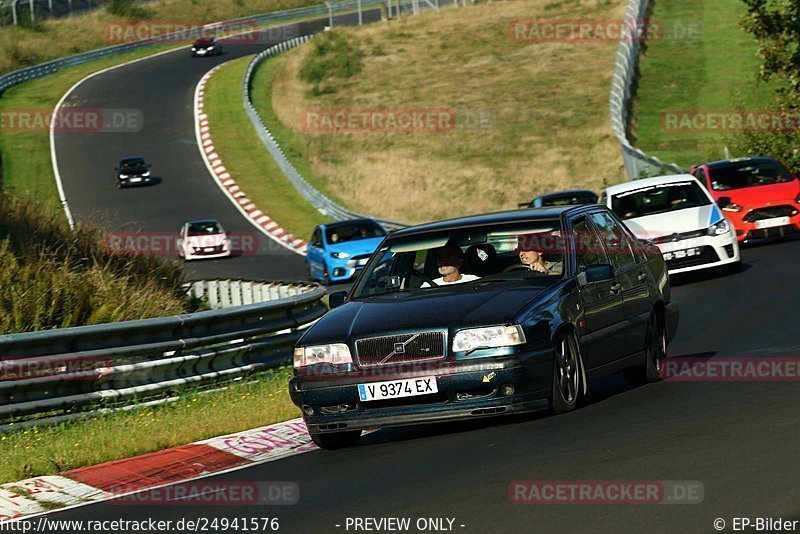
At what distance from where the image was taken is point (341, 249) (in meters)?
29.3

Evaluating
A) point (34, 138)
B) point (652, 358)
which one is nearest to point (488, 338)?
point (652, 358)

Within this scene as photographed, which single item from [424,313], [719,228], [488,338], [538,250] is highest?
[538,250]

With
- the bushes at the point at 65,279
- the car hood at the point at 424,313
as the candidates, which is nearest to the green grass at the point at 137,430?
the car hood at the point at 424,313

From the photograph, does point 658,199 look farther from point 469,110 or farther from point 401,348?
point 469,110

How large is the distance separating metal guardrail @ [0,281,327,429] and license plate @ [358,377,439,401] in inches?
125

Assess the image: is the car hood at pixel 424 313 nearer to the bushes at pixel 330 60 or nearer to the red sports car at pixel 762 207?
the red sports car at pixel 762 207

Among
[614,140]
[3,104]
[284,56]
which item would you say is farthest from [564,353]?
[284,56]

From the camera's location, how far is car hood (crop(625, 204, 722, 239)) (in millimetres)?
20000

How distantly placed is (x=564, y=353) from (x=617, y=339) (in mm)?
1067

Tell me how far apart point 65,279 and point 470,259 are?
5.94 m

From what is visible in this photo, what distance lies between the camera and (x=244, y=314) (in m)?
13.0

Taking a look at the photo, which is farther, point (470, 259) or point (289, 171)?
point (289, 171)

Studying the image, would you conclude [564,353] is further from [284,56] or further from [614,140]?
[284,56]

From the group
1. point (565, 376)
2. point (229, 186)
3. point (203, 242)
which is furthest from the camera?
point (229, 186)
